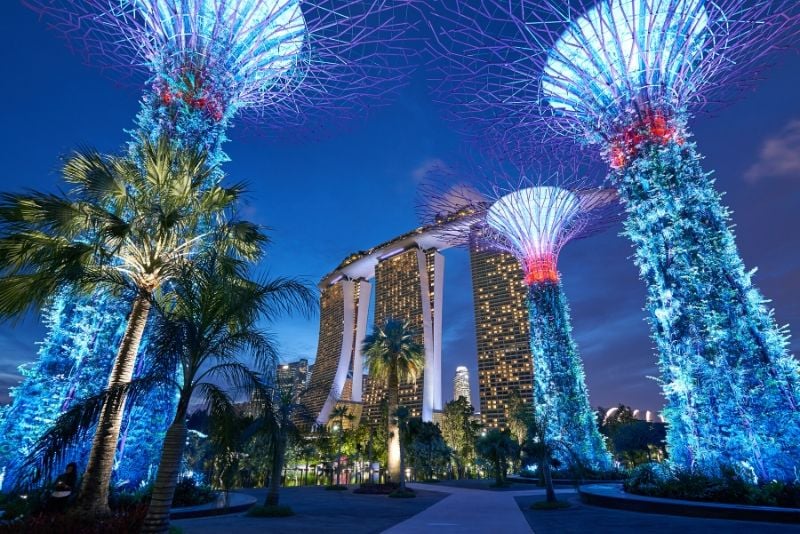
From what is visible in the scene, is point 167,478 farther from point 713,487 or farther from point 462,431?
point 462,431

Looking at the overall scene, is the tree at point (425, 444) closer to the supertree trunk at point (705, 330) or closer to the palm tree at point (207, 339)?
the supertree trunk at point (705, 330)

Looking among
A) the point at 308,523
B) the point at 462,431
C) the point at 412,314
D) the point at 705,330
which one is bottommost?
the point at 308,523

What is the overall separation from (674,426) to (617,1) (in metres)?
14.7

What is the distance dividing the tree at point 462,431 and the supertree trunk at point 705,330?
51000 millimetres

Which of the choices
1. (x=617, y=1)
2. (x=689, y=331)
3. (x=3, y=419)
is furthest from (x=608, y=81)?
(x=3, y=419)

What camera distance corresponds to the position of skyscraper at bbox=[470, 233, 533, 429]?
5226 inches

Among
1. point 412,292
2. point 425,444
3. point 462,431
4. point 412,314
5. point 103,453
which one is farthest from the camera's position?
point 412,292

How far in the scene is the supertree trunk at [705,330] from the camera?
1124cm

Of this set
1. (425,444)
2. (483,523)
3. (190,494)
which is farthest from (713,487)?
(425,444)

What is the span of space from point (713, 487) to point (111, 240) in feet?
53.8

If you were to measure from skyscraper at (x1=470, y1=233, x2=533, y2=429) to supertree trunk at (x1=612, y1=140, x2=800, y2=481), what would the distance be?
119761mm

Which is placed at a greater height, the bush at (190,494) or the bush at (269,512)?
the bush at (190,494)

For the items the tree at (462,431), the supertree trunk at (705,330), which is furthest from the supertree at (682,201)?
the tree at (462,431)

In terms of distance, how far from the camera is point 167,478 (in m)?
7.09
